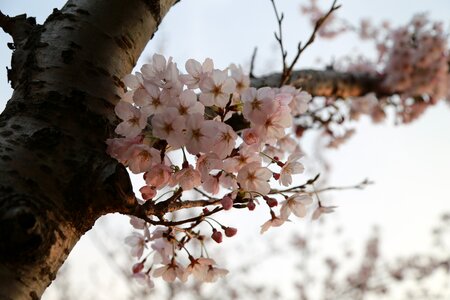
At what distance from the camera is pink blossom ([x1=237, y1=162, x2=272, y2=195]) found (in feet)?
3.23

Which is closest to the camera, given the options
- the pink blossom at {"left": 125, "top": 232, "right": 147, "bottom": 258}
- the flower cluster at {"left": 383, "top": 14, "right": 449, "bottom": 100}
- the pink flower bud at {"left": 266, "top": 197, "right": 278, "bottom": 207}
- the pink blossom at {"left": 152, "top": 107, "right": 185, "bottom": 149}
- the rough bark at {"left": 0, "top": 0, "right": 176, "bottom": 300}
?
the rough bark at {"left": 0, "top": 0, "right": 176, "bottom": 300}

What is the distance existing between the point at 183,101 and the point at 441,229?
37.6 feet

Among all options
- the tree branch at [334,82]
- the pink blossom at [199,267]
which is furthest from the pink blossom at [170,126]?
the tree branch at [334,82]

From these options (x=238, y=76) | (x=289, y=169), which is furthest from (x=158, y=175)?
(x=238, y=76)

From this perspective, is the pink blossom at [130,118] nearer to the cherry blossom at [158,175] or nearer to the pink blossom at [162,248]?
the cherry blossom at [158,175]

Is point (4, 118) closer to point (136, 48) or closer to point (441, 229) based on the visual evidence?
point (136, 48)

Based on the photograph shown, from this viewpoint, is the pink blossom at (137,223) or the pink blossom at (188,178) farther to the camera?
the pink blossom at (137,223)

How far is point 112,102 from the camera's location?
98cm

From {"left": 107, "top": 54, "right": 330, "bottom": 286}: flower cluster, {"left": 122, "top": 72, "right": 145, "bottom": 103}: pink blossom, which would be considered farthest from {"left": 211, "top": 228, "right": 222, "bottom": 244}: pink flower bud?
{"left": 122, "top": 72, "right": 145, "bottom": 103}: pink blossom

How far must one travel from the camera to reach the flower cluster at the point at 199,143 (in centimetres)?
88

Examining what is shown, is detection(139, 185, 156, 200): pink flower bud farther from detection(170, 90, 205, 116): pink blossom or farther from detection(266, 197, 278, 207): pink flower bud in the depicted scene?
detection(266, 197, 278, 207): pink flower bud

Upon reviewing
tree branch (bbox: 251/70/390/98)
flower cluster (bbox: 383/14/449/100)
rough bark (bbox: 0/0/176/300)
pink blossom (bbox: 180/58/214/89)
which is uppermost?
flower cluster (bbox: 383/14/449/100)

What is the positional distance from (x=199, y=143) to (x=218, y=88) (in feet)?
0.61

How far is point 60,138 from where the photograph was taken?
2.73 ft
